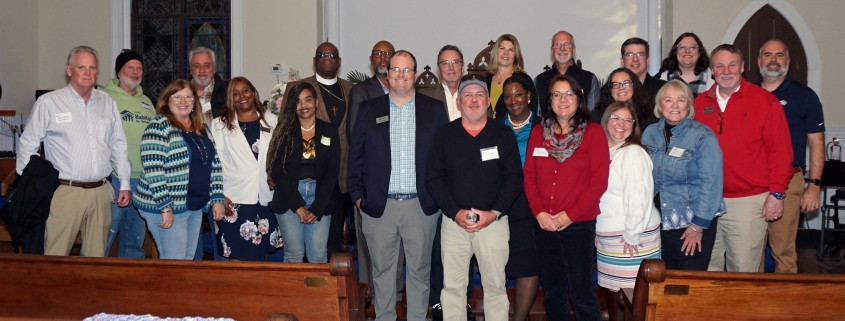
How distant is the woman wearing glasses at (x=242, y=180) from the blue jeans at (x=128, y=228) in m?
0.66

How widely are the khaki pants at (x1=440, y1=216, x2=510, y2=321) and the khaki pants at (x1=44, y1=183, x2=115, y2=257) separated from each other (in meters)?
2.24

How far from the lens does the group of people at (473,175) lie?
3494 millimetres

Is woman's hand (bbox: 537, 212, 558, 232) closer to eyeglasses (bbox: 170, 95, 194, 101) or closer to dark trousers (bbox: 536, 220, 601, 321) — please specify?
dark trousers (bbox: 536, 220, 601, 321)

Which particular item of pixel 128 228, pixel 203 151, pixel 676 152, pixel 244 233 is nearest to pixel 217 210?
pixel 244 233

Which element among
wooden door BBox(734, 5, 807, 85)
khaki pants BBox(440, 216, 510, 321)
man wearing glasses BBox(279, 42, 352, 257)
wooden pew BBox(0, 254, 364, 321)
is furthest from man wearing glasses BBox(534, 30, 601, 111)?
wooden door BBox(734, 5, 807, 85)

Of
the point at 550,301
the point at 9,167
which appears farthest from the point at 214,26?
the point at 550,301

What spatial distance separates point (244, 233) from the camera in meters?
4.07

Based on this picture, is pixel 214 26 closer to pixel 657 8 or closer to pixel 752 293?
pixel 657 8

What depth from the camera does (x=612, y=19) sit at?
8.36m

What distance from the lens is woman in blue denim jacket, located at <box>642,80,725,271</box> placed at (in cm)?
347

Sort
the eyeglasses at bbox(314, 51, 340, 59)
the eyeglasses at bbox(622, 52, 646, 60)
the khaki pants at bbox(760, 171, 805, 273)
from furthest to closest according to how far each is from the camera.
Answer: the eyeglasses at bbox(314, 51, 340, 59), the eyeglasses at bbox(622, 52, 646, 60), the khaki pants at bbox(760, 171, 805, 273)

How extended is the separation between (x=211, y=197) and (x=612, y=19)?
6098 millimetres

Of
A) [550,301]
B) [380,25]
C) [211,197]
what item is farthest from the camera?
[380,25]

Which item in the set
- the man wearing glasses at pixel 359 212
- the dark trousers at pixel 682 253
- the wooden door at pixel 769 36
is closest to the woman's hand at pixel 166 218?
the man wearing glasses at pixel 359 212
